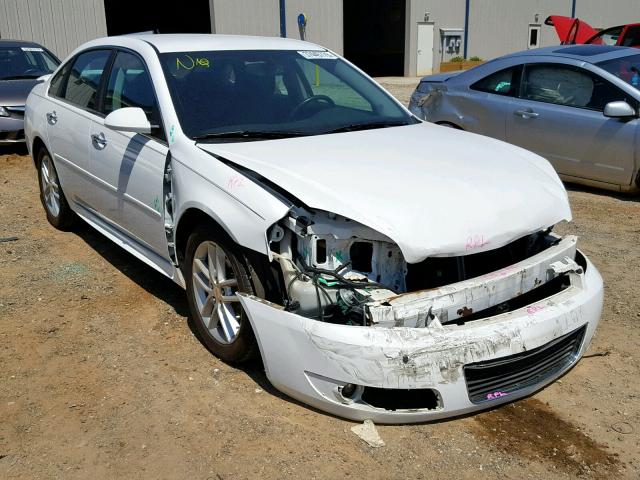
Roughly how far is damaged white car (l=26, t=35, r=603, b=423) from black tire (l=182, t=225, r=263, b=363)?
0.4 inches

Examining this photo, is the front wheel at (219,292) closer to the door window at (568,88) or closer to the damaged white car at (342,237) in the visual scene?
the damaged white car at (342,237)

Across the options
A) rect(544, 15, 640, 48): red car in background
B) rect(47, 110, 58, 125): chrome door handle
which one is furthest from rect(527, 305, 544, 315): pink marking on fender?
rect(544, 15, 640, 48): red car in background

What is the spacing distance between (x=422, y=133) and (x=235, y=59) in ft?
4.26

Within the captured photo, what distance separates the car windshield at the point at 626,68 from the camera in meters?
6.99

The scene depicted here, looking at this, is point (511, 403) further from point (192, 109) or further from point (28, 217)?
point (28, 217)

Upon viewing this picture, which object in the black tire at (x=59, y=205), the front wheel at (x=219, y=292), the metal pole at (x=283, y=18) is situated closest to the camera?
the front wheel at (x=219, y=292)

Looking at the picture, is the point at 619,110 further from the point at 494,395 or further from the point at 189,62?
the point at 494,395

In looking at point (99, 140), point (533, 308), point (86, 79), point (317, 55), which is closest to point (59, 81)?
point (86, 79)

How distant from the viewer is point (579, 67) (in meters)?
7.17

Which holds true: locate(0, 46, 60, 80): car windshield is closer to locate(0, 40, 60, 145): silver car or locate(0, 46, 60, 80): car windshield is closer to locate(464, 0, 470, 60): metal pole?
locate(0, 40, 60, 145): silver car

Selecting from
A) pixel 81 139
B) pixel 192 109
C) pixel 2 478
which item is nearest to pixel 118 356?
pixel 2 478

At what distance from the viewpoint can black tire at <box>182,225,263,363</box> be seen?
3.35 m

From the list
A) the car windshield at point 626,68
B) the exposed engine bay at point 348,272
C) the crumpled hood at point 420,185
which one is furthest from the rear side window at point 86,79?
the car windshield at point 626,68

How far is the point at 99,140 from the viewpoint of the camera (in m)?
4.70
